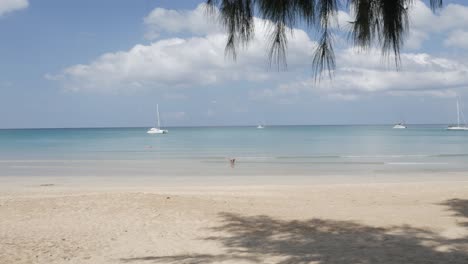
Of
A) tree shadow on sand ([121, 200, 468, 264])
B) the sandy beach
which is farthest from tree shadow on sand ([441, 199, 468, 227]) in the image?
tree shadow on sand ([121, 200, 468, 264])

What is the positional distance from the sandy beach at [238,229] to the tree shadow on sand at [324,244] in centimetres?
1

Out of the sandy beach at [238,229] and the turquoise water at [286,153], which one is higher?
the sandy beach at [238,229]

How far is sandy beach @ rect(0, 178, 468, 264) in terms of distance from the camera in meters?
6.67

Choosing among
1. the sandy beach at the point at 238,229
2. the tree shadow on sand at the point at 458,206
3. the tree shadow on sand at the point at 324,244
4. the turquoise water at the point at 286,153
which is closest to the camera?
the tree shadow on sand at the point at 324,244

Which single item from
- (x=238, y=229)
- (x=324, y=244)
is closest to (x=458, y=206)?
(x=324, y=244)

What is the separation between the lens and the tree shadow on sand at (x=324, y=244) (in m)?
6.34

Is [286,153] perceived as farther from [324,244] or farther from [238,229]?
[324,244]

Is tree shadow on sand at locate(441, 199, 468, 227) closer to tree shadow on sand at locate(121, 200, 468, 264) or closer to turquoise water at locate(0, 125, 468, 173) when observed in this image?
tree shadow on sand at locate(121, 200, 468, 264)

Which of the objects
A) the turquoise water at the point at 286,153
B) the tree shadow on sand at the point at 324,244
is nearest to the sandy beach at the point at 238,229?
the tree shadow on sand at the point at 324,244

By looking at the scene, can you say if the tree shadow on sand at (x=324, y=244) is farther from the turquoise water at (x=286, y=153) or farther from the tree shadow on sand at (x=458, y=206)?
the turquoise water at (x=286, y=153)

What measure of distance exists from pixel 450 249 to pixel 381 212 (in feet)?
10.3

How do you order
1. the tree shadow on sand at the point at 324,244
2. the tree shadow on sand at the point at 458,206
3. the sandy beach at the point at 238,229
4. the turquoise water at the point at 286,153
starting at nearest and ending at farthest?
the tree shadow on sand at the point at 324,244 → the sandy beach at the point at 238,229 → the tree shadow on sand at the point at 458,206 → the turquoise water at the point at 286,153

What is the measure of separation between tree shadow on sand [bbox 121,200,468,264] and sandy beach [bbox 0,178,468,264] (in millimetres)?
13

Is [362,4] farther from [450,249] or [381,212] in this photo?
[381,212]
